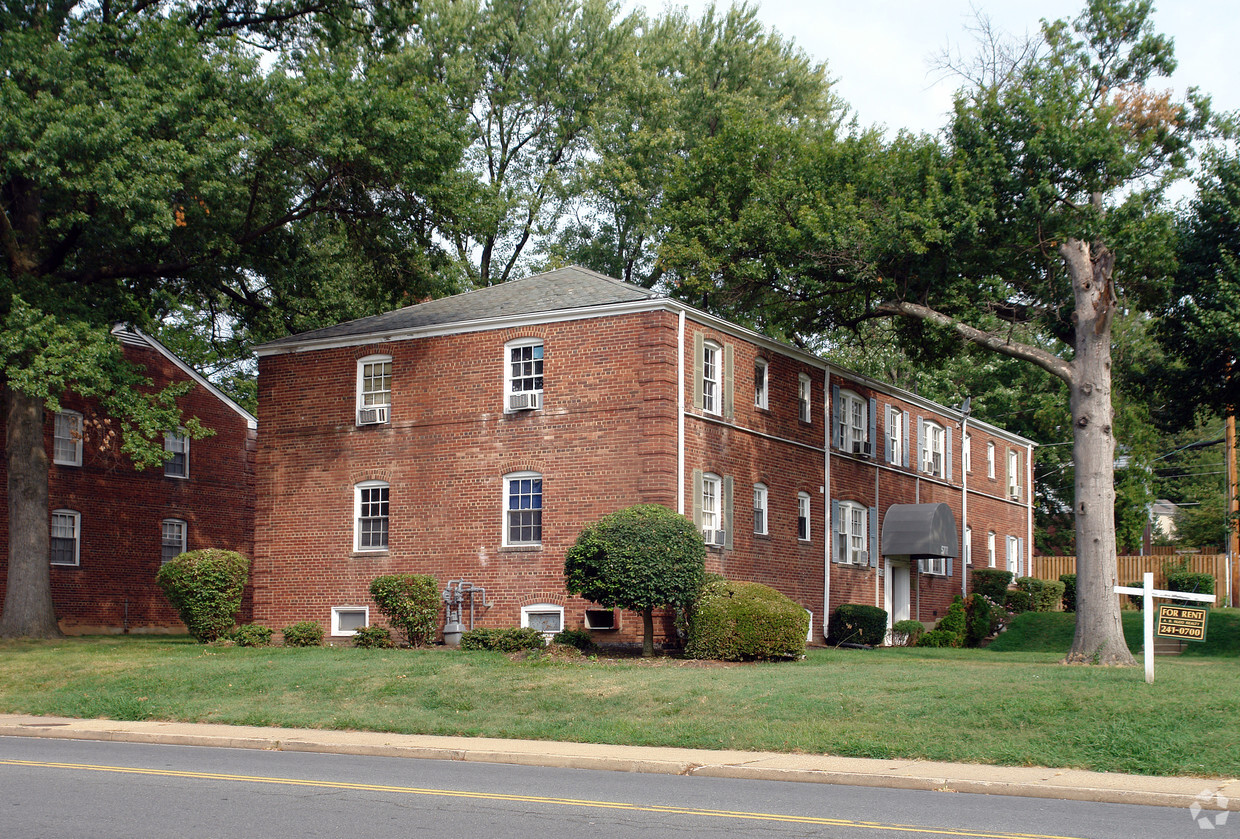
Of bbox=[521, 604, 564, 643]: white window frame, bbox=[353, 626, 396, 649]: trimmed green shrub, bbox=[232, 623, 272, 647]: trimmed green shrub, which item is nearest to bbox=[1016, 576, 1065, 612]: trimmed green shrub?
bbox=[521, 604, 564, 643]: white window frame

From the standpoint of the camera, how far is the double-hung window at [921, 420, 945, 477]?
3984 centimetres

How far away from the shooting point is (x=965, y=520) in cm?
4247

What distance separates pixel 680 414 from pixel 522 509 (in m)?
4.21

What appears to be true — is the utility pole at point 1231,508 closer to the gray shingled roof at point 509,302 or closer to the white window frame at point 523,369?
the gray shingled roof at point 509,302

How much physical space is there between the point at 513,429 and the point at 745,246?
270 inches

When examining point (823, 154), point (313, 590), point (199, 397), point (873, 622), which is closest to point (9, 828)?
point (313, 590)

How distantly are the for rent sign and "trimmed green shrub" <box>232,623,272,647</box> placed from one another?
1813cm

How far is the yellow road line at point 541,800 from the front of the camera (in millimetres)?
9180

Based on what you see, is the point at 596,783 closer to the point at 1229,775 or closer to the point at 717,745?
the point at 717,745

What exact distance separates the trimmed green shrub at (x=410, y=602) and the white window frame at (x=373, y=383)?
186 inches

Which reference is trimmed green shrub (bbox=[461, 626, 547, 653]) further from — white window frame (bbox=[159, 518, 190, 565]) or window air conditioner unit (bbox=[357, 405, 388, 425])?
white window frame (bbox=[159, 518, 190, 565])

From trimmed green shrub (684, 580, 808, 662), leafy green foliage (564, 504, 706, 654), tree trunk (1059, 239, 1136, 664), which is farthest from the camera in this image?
tree trunk (1059, 239, 1136, 664)

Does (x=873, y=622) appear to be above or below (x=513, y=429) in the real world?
below

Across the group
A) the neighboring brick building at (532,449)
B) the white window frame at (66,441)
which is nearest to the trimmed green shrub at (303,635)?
the neighboring brick building at (532,449)
